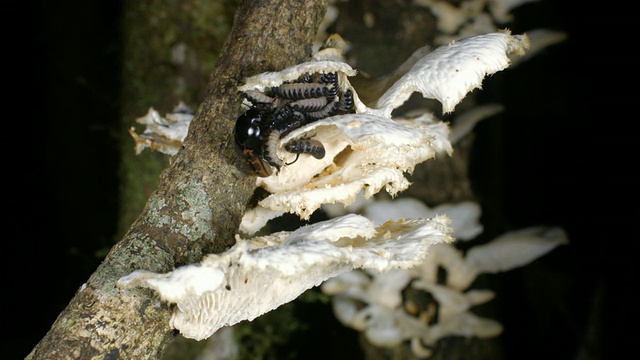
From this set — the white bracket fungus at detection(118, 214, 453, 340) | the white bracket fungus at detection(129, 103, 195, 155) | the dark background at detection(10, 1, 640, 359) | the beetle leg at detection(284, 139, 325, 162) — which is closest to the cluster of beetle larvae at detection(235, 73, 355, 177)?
the beetle leg at detection(284, 139, 325, 162)

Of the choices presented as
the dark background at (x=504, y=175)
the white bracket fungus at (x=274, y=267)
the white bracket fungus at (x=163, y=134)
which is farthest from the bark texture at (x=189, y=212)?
the dark background at (x=504, y=175)

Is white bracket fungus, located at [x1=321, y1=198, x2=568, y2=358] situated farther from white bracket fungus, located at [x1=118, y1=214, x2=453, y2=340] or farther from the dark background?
white bracket fungus, located at [x1=118, y1=214, x2=453, y2=340]

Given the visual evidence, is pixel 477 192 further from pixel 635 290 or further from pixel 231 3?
pixel 231 3

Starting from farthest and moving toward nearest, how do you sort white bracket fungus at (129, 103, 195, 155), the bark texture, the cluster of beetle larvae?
white bracket fungus at (129, 103, 195, 155) < the cluster of beetle larvae < the bark texture

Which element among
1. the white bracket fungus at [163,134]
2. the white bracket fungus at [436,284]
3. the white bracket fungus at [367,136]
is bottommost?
the white bracket fungus at [436,284]

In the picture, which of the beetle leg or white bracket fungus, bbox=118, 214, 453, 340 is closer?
white bracket fungus, bbox=118, 214, 453, 340

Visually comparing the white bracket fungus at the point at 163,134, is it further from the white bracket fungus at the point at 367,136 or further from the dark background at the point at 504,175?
the dark background at the point at 504,175
